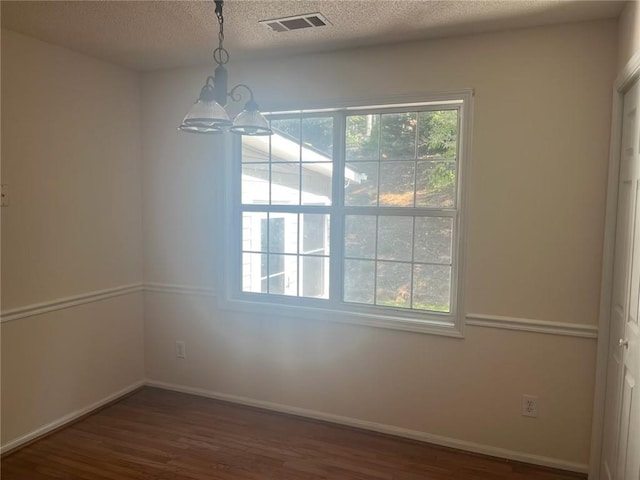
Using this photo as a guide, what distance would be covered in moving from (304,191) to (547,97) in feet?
5.37

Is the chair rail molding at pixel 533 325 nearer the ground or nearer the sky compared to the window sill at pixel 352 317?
nearer the sky

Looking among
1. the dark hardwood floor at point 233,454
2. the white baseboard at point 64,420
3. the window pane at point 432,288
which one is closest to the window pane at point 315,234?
the window pane at point 432,288

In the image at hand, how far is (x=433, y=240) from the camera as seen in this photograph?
2.88 metres

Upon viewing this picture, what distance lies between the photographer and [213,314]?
11.3 ft

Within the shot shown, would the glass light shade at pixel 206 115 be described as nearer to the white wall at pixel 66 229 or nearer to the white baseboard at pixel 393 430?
the white wall at pixel 66 229

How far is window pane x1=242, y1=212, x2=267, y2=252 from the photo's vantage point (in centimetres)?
339

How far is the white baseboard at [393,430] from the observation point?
8.55 ft

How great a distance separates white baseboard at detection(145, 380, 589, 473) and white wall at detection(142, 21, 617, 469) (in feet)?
0.09

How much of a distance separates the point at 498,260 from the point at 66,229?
2.82 m

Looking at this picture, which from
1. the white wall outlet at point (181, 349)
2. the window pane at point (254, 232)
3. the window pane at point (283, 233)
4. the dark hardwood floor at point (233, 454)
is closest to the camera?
the dark hardwood floor at point (233, 454)

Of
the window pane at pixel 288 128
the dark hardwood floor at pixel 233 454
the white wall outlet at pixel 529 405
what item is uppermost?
the window pane at pixel 288 128

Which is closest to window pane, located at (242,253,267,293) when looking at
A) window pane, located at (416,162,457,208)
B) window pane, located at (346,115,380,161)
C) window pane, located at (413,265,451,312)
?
window pane, located at (346,115,380,161)

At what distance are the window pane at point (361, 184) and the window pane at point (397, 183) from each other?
0.18ft

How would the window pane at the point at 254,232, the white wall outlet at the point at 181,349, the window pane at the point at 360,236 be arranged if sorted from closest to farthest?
1. the window pane at the point at 360,236
2. the window pane at the point at 254,232
3. the white wall outlet at the point at 181,349
